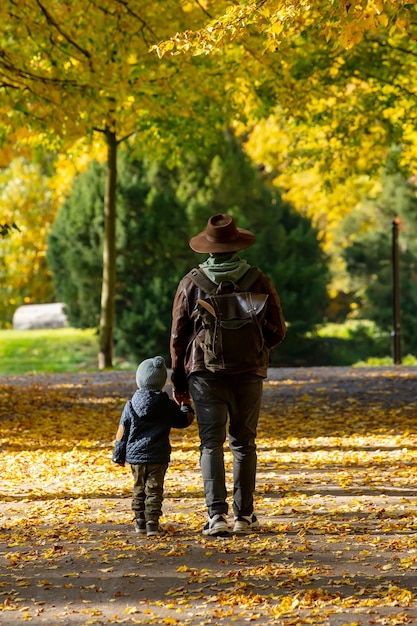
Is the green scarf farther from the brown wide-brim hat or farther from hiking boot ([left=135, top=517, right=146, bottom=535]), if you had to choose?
hiking boot ([left=135, top=517, right=146, bottom=535])

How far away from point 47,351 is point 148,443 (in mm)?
21519

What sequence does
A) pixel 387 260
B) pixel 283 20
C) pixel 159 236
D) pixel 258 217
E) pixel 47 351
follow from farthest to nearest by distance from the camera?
1. pixel 387 260
2. pixel 47 351
3. pixel 258 217
4. pixel 159 236
5. pixel 283 20

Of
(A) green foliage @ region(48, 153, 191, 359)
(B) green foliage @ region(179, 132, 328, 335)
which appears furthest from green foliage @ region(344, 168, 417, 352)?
(A) green foliage @ region(48, 153, 191, 359)

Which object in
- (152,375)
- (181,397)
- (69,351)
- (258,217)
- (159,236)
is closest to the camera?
(152,375)

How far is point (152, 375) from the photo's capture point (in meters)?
7.01

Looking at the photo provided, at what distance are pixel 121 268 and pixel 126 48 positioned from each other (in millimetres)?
12087

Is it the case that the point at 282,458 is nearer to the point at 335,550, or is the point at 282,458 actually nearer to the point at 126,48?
the point at 335,550

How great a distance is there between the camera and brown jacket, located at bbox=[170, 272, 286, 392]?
22.7 feet

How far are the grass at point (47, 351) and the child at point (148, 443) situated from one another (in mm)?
19170

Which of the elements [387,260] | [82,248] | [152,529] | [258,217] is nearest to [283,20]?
[152,529]

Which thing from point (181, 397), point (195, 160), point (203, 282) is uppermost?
point (195, 160)

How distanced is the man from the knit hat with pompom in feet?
0.29

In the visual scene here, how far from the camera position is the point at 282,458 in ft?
34.2

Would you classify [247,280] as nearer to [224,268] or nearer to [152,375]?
[224,268]
